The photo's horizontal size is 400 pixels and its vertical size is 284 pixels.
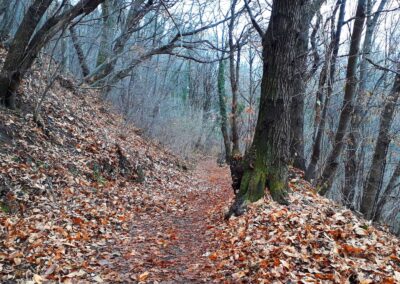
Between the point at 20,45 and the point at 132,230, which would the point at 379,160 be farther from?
the point at 20,45

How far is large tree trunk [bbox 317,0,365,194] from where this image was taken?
8.62 m

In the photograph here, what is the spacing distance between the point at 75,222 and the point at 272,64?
4272mm

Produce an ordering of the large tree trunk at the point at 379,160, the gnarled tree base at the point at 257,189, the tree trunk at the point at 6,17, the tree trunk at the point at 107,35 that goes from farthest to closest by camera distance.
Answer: the tree trunk at the point at 107,35 < the tree trunk at the point at 6,17 < the large tree trunk at the point at 379,160 < the gnarled tree base at the point at 257,189

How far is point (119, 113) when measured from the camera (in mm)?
16188

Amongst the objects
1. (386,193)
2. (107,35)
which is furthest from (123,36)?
(386,193)

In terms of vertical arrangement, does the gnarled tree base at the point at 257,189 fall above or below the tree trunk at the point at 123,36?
below

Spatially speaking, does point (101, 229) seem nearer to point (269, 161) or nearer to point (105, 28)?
point (269, 161)

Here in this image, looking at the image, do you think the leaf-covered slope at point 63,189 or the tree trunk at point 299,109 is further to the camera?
the tree trunk at point 299,109

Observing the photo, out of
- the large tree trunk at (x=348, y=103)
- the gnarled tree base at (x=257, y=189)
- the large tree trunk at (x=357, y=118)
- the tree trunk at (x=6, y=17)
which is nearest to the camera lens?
the gnarled tree base at (x=257, y=189)

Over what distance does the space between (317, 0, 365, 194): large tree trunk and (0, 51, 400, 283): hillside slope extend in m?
1.40

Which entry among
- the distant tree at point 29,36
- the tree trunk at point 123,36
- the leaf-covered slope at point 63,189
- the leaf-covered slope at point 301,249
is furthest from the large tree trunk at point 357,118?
the tree trunk at point 123,36

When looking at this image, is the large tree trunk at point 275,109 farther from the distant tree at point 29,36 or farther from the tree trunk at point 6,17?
the tree trunk at point 6,17

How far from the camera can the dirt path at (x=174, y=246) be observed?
4.50 metres

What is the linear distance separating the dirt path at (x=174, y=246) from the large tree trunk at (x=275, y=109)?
92 centimetres
